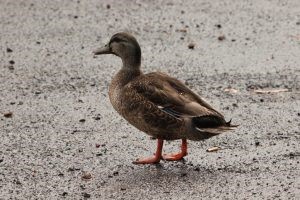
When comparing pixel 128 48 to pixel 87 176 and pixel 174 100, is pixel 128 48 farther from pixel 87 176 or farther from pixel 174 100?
pixel 87 176

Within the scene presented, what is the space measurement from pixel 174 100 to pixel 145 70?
2.64m

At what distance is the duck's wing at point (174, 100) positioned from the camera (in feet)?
20.4

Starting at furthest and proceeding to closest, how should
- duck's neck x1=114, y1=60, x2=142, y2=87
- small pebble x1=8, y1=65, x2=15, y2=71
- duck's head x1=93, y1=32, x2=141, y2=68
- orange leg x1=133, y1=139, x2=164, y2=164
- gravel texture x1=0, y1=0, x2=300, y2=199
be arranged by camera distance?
small pebble x1=8, y1=65, x2=15, y2=71 → duck's head x1=93, y1=32, x2=141, y2=68 → duck's neck x1=114, y1=60, x2=142, y2=87 → orange leg x1=133, y1=139, x2=164, y2=164 → gravel texture x1=0, y1=0, x2=300, y2=199

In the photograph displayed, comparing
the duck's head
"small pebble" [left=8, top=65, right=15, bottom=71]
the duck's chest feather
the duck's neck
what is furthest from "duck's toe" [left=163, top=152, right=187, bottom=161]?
"small pebble" [left=8, top=65, right=15, bottom=71]

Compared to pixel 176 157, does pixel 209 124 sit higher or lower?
higher

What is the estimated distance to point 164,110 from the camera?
627 centimetres

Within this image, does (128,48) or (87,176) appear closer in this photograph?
(87,176)

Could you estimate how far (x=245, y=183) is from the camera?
238 inches

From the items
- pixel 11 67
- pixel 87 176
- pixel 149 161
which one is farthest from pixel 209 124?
pixel 11 67

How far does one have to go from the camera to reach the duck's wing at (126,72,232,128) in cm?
621

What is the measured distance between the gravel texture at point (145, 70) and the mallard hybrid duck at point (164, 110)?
0.27 m

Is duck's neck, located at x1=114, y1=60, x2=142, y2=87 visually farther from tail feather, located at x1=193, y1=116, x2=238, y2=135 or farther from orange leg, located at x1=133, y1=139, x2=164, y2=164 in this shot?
tail feather, located at x1=193, y1=116, x2=238, y2=135

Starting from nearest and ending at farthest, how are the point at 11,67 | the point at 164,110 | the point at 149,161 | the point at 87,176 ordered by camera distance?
the point at 87,176 < the point at 164,110 < the point at 149,161 < the point at 11,67

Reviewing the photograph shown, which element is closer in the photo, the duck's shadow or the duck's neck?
the duck's shadow
